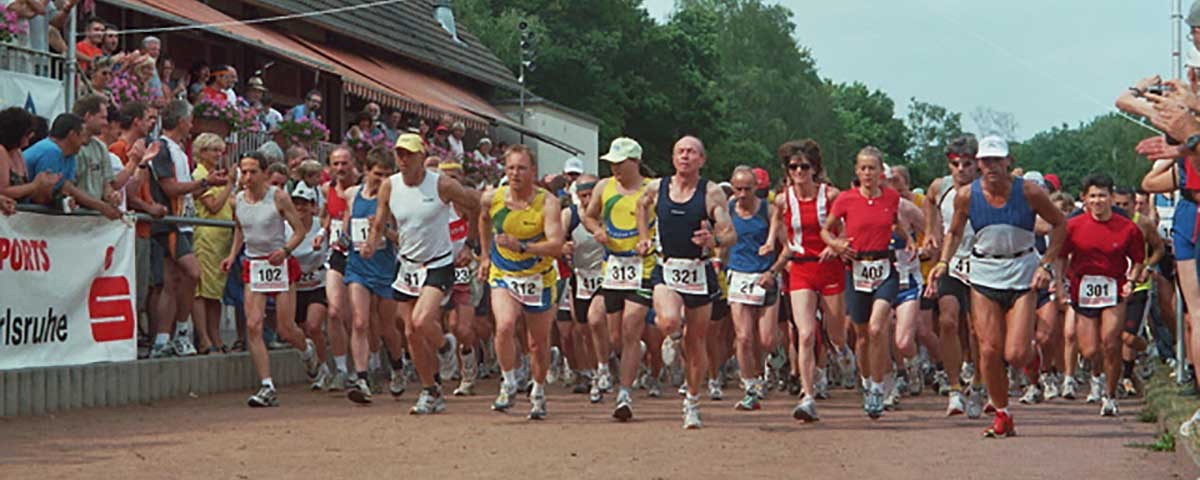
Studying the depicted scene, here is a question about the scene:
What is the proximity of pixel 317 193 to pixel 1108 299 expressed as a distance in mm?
7230

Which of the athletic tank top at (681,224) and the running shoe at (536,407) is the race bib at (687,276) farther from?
the running shoe at (536,407)

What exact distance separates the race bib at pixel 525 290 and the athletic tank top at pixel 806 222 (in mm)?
2060

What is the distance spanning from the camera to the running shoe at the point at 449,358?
17.8 m

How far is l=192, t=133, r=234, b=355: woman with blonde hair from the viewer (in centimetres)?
1734

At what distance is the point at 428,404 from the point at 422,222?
54.3 inches

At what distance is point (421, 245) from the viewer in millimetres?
15023

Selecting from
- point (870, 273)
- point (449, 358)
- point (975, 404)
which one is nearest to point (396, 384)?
point (449, 358)

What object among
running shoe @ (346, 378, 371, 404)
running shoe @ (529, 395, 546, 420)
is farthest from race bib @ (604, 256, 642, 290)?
running shoe @ (346, 378, 371, 404)

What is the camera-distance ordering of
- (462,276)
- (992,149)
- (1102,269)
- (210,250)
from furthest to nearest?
(462,276) < (210,250) < (1102,269) < (992,149)

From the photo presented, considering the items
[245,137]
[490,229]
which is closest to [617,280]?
[490,229]

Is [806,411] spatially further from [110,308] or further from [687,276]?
[110,308]

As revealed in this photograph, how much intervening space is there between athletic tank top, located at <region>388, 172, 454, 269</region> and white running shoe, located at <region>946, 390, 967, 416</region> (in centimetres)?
393

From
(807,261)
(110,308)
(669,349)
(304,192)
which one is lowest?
(669,349)

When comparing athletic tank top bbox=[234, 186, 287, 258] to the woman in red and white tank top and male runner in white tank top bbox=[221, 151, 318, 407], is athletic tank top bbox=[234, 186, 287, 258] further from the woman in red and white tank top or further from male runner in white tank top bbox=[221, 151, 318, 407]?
the woman in red and white tank top
